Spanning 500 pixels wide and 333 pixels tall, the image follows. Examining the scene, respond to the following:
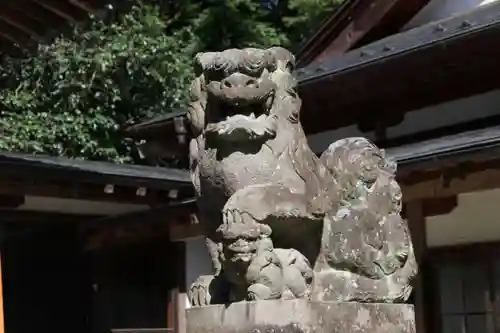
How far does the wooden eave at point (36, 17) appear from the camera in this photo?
5789mm

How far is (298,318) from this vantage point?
10.4 ft

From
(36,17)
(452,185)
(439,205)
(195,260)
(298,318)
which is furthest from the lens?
(195,260)

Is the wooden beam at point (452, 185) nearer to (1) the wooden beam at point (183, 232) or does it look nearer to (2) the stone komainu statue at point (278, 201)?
(1) the wooden beam at point (183, 232)

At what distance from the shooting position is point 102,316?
387 inches

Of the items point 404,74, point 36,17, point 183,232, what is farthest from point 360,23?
point 36,17

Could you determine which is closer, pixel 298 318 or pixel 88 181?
pixel 298 318

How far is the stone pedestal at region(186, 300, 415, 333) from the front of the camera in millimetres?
3156

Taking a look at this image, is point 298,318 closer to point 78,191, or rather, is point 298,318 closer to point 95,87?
point 78,191

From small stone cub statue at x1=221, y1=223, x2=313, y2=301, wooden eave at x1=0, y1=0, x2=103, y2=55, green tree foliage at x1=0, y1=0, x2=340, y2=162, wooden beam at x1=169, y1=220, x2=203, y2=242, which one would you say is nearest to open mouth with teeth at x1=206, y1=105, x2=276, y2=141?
small stone cub statue at x1=221, y1=223, x2=313, y2=301

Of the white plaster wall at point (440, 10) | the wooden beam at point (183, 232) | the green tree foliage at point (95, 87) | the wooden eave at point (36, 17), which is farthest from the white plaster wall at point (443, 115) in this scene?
the green tree foliage at point (95, 87)

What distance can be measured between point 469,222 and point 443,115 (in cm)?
105

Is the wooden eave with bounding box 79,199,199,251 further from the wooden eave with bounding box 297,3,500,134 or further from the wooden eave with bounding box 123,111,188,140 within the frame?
the wooden eave with bounding box 297,3,500,134

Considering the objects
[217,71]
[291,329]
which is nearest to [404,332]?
[291,329]

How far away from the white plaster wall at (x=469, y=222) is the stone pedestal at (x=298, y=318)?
4.45 m
